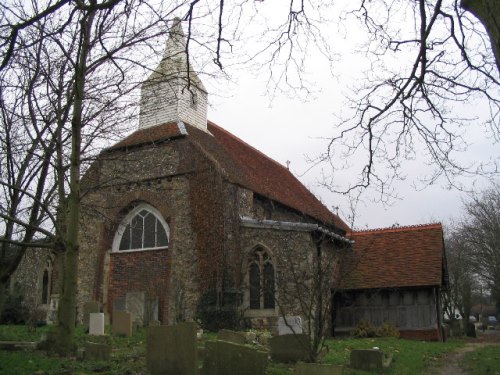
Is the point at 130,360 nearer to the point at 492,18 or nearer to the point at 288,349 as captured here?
the point at 288,349

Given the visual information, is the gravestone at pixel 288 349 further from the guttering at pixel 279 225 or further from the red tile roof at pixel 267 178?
the red tile roof at pixel 267 178

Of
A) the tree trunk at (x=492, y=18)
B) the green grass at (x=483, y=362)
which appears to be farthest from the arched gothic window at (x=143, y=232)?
the tree trunk at (x=492, y=18)

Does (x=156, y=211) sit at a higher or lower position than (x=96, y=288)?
higher

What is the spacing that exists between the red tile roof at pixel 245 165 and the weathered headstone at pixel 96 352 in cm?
884

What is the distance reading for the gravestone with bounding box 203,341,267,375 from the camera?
293 inches

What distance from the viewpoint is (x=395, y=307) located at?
2119 cm

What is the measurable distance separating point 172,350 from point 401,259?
51.5ft

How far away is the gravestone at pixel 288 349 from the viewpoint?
10.1 m

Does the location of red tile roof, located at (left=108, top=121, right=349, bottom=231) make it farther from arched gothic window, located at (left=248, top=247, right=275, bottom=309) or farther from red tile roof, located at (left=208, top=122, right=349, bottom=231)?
arched gothic window, located at (left=248, top=247, right=275, bottom=309)

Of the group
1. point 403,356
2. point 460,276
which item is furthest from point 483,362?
point 460,276

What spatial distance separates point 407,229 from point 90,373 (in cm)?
1832

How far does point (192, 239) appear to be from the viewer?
64.3 feet

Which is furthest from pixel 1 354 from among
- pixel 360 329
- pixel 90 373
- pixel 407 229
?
pixel 407 229

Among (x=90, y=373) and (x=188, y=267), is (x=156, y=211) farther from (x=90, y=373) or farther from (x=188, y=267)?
(x=90, y=373)
